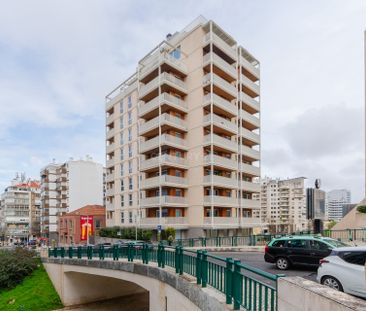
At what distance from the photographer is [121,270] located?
15.2 metres

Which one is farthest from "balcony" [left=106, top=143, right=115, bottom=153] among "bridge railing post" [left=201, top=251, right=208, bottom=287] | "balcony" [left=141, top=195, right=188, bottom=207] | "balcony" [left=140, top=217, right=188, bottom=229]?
"bridge railing post" [left=201, top=251, right=208, bottom=287]

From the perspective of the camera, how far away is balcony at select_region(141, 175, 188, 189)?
109ft

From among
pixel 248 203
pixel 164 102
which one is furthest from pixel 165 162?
pixel 248 203

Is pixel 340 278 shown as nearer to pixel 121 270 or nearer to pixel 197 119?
pixel 121 270

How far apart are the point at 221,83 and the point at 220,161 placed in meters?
9.58

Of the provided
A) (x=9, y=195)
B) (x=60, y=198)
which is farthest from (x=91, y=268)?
(x=9, y=195)

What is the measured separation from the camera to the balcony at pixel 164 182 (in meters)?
33.3

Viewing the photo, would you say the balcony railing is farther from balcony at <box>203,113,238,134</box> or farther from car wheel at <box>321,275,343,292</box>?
car wheel at <box>321,275,343,292</box>

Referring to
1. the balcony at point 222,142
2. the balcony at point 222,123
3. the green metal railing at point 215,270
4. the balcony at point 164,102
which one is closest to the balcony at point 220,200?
the balcony at point 222,142

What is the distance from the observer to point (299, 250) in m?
12.4

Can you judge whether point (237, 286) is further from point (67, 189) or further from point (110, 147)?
point (67, 189)

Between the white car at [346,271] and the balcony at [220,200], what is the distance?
24.9 meters

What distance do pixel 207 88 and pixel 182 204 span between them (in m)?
14.4

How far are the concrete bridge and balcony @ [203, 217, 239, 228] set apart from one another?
12067 millimetres
